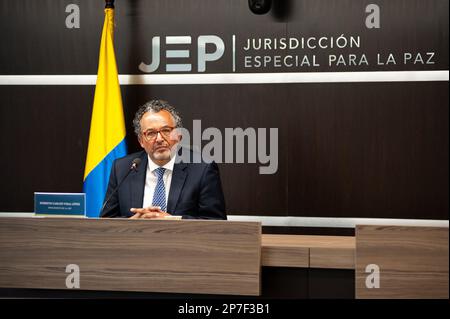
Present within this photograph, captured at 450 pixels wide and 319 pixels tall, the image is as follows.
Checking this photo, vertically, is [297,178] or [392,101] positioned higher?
[392,101]

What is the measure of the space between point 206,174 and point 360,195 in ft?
4.33

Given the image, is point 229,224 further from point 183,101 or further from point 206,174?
point 183,101

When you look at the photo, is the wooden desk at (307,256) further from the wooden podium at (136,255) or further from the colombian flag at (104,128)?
the colombian flag at (104,128)

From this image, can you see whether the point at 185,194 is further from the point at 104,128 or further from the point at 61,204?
the point at 104,128

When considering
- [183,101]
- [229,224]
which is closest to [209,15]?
[183,101]

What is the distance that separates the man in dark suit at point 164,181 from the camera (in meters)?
3.57

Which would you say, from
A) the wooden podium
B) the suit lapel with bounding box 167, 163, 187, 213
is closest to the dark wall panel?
the suit lapel with bounding box 167, 163, 187, 213

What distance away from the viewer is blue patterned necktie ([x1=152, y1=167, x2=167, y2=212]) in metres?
3.62

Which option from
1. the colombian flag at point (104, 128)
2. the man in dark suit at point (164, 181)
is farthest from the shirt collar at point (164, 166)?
the colombian flag at point (104, 128)

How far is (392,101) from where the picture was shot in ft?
14.4

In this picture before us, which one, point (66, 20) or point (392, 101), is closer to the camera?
point (392, 101)

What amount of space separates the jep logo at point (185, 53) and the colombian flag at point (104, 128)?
324mm

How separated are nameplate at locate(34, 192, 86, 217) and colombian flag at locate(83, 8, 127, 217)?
1.27 m

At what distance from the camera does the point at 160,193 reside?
364 centimetres
